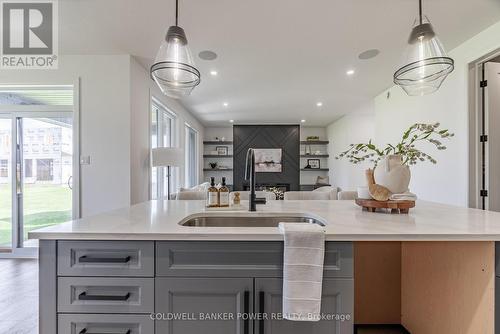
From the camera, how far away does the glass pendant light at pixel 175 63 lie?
5.58ft

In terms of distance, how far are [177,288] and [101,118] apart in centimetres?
290

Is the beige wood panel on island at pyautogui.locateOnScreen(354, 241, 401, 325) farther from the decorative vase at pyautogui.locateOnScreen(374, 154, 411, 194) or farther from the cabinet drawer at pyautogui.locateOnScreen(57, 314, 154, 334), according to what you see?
the cabinet drawer at pyautogui.locateOnScreen(57, 314, 154, 334)

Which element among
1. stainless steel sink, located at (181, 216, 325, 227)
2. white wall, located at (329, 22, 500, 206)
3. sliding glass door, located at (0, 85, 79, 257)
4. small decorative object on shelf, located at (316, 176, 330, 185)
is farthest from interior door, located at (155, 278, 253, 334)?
small decorative object on shelf, located at (316, 176, 330, 185)

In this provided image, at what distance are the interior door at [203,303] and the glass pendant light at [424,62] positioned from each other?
6.14ft

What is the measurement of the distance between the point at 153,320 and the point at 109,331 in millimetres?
194

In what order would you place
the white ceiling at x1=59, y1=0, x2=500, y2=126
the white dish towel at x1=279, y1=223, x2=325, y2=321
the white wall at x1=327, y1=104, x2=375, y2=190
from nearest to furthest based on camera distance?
the white dish towel at x1=279, y1=223, x2=325, y2=321 < the white ceiling at x1=59, y1=0, x2=500, y2=126 < the white wall at x1=327, y1=104, x2=375, y2=190

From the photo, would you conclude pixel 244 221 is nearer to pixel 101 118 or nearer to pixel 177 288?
pixel 177 288

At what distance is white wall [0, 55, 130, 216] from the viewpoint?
315 centimetres

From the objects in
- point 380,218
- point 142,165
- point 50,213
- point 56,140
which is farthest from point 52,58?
point 380,218

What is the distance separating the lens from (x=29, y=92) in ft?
11.1

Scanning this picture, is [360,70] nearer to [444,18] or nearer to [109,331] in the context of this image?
[444,18]

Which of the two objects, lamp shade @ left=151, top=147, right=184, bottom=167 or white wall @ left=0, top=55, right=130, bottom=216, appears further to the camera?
lamp shade @ left=151, top=147, right=184, bottom=167

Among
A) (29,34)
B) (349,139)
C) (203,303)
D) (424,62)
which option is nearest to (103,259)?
(203,303)

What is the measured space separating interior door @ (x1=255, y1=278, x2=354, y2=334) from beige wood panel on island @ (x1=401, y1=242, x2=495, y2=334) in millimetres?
604
